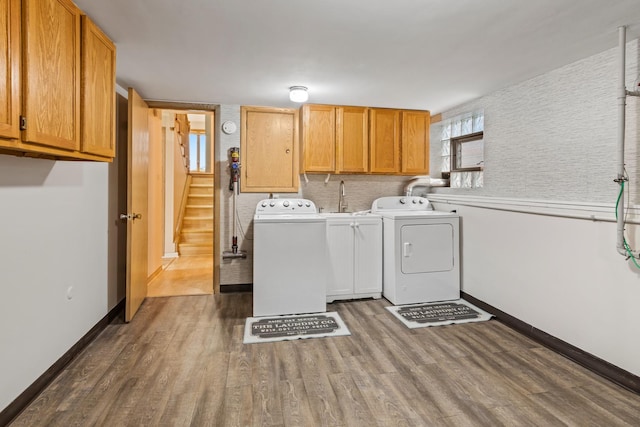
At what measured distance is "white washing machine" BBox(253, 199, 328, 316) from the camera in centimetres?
334

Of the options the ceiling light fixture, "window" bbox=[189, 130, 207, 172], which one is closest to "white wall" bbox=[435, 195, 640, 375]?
the ceiling light fixture

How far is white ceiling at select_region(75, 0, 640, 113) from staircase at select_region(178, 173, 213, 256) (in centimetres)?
345

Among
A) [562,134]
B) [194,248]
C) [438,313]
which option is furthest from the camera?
[194,248]

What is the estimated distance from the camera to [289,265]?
340 centimetres

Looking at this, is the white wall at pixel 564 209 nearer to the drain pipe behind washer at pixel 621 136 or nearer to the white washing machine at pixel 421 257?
the drain pipe behind washer at pixel 621 136

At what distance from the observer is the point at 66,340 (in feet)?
7.88

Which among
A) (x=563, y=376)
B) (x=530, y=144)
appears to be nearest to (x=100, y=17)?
(x=530, y=144)

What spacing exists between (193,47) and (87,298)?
6.76 ft

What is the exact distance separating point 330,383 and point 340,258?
5.63ft

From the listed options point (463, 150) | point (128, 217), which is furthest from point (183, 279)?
point (463, 150)

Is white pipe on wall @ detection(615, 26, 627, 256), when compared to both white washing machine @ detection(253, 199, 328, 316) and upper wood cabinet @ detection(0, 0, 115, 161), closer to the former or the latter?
white washing machine @ detection(253, 199, 328, 316)

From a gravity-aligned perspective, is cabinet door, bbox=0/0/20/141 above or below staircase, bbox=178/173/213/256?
above

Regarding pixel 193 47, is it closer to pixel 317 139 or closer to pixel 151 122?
pixel 317 139

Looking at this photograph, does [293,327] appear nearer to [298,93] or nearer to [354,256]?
[354,256]
